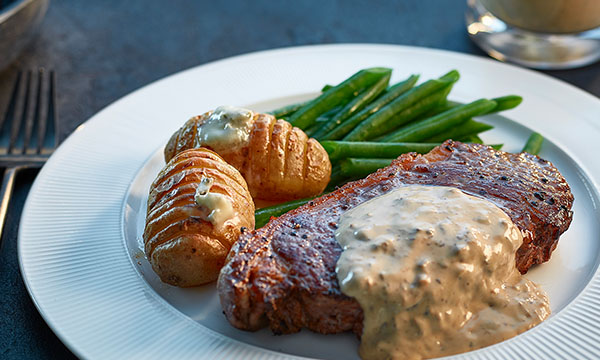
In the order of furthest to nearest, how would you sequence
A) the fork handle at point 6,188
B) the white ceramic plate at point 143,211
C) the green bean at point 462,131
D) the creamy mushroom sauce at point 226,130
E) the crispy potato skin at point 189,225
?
the green bean at point 462,131, the fork handle at point 6,188, the creamy mushroom sauce at point 226,130, the crispy potato skin at point 189,225, the white ceramic plate at point 143,211

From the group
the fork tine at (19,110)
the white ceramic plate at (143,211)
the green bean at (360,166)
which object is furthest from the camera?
the fork tine at (19,110)

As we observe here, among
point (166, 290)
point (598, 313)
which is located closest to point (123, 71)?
point (166, 290)

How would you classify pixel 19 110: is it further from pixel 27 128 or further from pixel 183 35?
pixel 183 35

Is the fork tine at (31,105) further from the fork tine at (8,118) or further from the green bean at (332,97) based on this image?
the green bean at (332,97)

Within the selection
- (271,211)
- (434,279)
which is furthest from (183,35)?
(434,279)

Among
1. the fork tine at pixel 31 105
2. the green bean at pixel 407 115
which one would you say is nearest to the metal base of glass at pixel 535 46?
the green bean at pixel 407 115

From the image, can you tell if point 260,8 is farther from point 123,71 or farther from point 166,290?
point 166,290

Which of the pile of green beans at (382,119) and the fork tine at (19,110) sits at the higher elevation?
the pile of green beans at (382,119)
